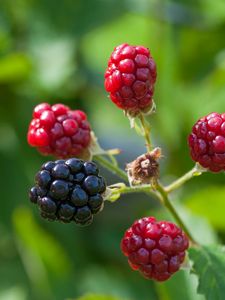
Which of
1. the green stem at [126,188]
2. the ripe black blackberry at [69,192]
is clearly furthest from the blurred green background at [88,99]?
the ripe black blackberry at [69,192]

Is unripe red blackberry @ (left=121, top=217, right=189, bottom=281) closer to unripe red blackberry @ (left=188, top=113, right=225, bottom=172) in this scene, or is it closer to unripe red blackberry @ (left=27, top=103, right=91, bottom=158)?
unripe red blackberry @ (left=188, top=113, right=225, bottom=172)

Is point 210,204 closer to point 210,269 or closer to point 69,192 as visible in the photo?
point 210,269

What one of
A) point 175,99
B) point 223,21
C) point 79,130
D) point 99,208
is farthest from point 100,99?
point 99,208

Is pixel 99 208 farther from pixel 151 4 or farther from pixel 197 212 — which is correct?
pixel 151 4

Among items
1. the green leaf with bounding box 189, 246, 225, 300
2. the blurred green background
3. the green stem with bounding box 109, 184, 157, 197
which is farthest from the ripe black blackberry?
the blurred green background

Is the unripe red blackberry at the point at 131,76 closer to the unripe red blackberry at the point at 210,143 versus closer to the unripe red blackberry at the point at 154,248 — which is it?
the unripe red blackberry at the point at 210,143
